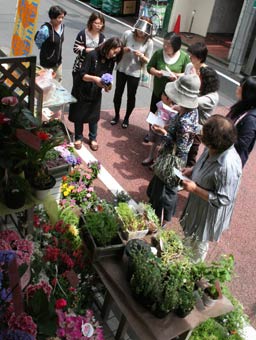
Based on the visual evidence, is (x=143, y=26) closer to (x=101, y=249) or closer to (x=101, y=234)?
(x=101, y=234)

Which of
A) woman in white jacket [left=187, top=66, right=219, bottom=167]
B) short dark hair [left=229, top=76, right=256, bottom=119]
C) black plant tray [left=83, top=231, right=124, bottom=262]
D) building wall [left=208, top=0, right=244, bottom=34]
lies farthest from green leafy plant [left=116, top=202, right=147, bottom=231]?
building wall [left=208, top=0, right=244, bottom=34]

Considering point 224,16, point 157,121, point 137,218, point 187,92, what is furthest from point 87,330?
point 224,16

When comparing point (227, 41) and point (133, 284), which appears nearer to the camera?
point (133, 284)

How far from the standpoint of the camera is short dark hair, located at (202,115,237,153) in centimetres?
295

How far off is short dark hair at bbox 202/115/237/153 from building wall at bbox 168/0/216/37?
36.6ft

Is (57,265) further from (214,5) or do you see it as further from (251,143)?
(214,5)

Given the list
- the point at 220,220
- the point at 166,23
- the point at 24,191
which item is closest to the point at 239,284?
the point at 220,220

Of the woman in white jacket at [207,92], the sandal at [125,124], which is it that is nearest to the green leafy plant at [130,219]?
the woman in white jacket at [207,92]

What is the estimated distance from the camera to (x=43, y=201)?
2.63 metres

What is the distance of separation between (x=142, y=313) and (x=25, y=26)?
11.9ft

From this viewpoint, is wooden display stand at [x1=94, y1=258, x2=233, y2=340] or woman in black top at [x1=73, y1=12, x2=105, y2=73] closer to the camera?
wooden display stand at [x1=94, y1=258, x2=233, y2=340]

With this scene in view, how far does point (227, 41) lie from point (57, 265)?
519 inches

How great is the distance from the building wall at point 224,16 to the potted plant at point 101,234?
12454 mm

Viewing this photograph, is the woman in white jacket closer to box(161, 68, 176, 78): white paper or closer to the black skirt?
box(161, 68, 176, 78): white paper
